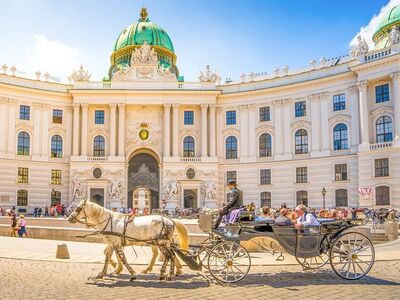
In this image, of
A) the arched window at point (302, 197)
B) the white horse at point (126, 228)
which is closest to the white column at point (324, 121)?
the arched window at point (302, 197)

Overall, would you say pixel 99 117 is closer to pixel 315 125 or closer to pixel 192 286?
pixel 315 125

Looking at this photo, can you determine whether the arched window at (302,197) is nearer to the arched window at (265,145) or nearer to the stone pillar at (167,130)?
the arched window at (265,145)

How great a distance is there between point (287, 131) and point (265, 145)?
3153 mm

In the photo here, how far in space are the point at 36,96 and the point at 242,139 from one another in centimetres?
2541

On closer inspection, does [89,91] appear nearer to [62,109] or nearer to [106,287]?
[62,109]

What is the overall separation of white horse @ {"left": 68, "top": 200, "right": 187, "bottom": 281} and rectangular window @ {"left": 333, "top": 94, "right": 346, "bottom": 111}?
39.0m

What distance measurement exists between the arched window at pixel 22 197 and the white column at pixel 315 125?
33.1 meters

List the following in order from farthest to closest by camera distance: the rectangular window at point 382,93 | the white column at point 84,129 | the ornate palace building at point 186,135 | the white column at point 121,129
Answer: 1. the white column at point 121,129
2. the white column at point 84,129
3. the ornate palace building at point 186,135
4. the rectangular window at point 382,93

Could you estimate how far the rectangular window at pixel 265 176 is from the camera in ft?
168

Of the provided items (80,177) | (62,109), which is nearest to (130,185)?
(80,177)

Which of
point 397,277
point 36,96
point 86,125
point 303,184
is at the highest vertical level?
point 36,96

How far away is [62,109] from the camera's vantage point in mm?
54531

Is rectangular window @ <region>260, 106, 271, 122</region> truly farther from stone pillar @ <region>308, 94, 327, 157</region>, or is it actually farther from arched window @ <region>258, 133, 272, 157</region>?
stone pillar @ <region>308, 94, 327, 157</region>

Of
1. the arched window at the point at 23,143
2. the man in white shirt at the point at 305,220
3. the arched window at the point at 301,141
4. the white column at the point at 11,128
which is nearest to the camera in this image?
the man in white shirt at the point at 305,220
